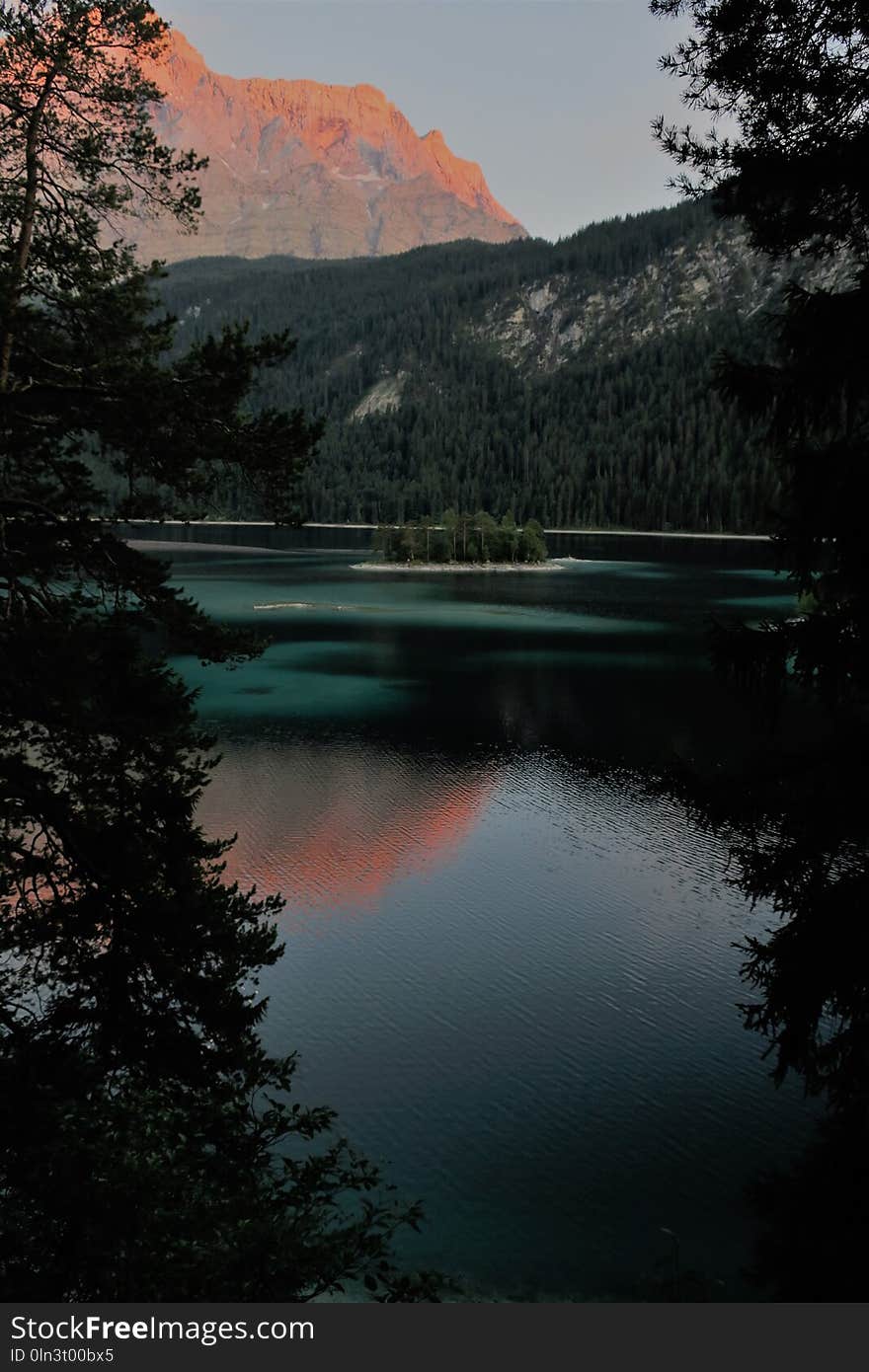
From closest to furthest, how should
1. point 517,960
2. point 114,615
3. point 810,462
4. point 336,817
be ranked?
1. point 810,462
2. point 114,615
3. point 517,960
4. point 336,817

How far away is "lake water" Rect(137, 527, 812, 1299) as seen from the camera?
19.6 metres

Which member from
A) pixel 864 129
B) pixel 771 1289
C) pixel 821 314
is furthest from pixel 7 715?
pixel 771 1289

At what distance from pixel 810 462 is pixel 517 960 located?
22.2 m

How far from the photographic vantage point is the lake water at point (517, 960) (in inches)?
770

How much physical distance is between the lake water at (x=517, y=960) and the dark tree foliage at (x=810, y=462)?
126 cm

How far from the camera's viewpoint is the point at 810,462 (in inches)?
482

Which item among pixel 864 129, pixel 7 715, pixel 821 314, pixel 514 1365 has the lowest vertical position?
pixel 514 1365

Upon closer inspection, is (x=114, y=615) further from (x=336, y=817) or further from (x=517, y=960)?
(x=336, y=817)

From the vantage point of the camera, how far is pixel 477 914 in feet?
117

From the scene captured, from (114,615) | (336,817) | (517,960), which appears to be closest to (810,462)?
(114,615)

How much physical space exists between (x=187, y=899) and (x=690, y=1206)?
38.0 ft

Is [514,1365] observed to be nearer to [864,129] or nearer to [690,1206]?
[690,1206]

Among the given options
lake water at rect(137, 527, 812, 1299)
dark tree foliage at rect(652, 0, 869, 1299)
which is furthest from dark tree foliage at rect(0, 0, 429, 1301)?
dark tree foliage at rect(652, 0, 869, 1299)

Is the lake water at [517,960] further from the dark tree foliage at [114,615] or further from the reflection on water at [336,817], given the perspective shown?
the dark tree foliage at [114,615]
